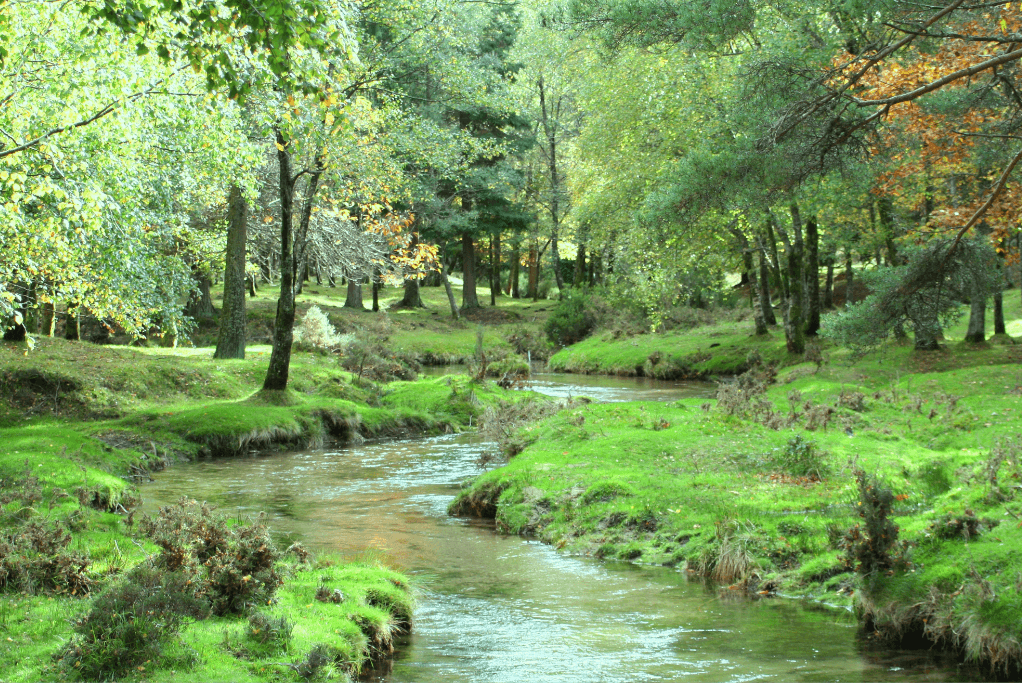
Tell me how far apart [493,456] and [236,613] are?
9063 millimetres

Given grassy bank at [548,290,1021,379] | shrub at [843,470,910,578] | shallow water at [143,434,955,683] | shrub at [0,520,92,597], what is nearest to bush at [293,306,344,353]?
grassy bank at [548,290,1021,379]

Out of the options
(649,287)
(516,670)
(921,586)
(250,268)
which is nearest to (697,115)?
(649,287)

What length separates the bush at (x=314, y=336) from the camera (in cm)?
2695

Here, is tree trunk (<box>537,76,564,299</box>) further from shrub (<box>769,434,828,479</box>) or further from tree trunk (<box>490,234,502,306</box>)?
shrub (<box>769,434,828,479</box>)

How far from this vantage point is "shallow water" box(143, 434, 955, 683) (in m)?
6.11

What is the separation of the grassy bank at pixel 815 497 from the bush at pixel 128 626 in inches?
205

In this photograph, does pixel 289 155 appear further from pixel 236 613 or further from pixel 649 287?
pixel 649 287

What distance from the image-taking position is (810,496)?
9875mm

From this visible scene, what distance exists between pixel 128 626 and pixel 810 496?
25.4 feet

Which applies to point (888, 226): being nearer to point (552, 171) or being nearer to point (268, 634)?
point (268, 634)

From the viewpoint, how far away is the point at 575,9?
14820 mm

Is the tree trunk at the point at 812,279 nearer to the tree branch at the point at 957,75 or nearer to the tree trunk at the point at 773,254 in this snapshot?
the tree trunk at the point at 773,254

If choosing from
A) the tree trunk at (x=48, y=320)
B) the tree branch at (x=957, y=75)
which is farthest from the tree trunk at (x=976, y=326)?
the tree trunk at (x=48, y=320)

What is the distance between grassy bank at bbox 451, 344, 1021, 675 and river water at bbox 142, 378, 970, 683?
41cm
